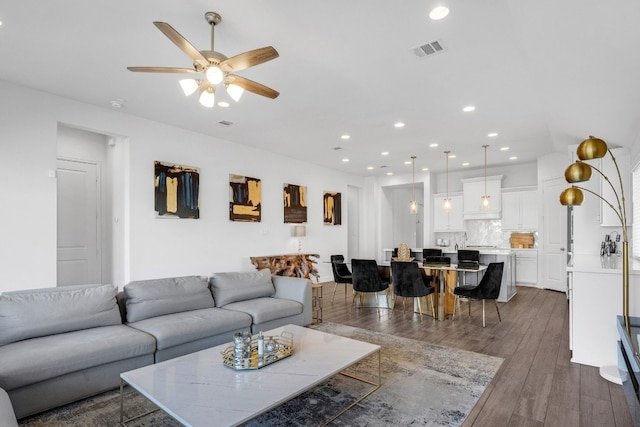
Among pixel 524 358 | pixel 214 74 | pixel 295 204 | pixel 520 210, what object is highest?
pixel 214 74

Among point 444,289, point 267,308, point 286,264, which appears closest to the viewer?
point 267,308

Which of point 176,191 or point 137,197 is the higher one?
point 176,191

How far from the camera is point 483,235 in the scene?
29.6 feet

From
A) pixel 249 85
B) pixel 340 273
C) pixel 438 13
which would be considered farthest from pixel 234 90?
pixel 340 273

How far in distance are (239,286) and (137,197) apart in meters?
2.24

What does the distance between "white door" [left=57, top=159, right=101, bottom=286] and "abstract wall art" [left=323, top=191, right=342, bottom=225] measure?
4.85m

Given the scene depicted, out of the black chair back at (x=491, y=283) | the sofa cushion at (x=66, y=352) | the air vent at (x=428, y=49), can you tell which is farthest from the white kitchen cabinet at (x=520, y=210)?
the sofa cushion at (x=66, y=352)

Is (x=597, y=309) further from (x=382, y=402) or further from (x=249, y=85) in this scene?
(x=249, y=85)

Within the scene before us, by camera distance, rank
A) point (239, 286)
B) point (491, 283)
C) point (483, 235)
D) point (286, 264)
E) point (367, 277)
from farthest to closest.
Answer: point (483, 235) → point (286, 264) → point (367, 277) → point (491, 283) → point (239, 286)

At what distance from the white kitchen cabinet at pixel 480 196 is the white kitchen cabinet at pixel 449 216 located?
0.23m

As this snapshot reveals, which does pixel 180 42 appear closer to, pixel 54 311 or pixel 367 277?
pixel 54 311

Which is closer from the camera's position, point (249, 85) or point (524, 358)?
point (249, 85)

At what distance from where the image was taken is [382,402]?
2.61 metres

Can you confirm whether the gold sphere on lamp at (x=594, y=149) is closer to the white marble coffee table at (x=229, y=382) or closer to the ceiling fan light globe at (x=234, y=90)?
the white marble coffee table at (x=229, y=382)
